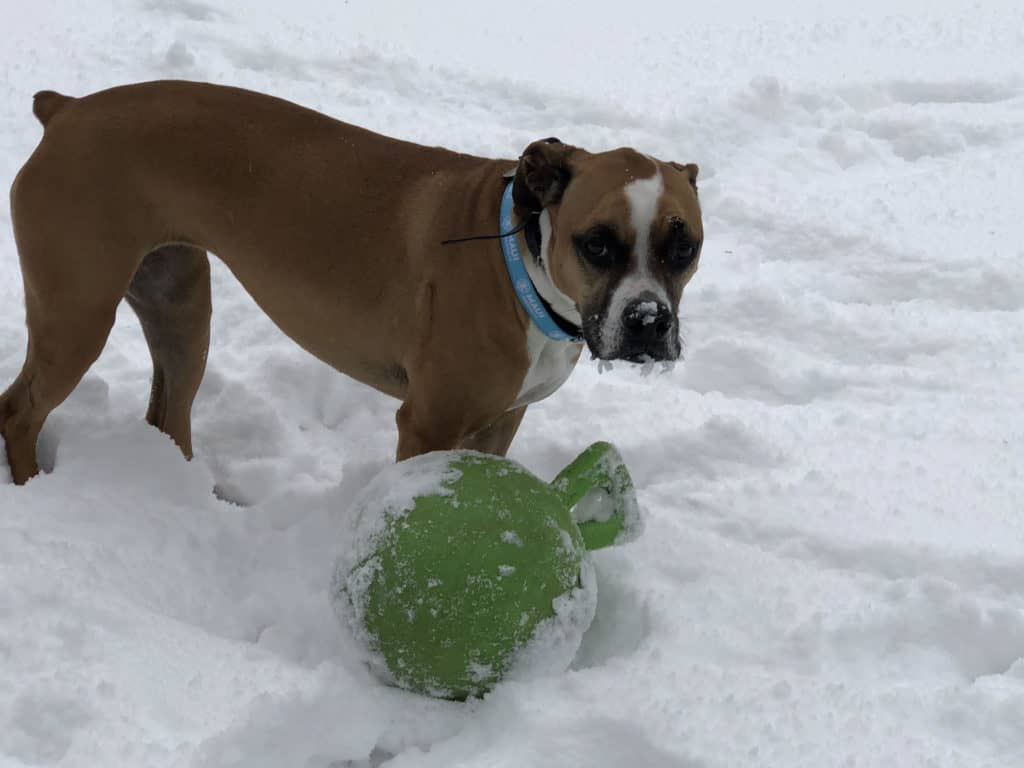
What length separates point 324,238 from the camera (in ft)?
10.4

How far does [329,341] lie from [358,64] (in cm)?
382

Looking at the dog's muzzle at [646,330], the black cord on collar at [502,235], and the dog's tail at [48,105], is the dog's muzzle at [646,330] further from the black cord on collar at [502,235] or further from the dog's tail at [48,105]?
the dog's tail at [48,105]

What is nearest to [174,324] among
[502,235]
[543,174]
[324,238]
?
[324,238]

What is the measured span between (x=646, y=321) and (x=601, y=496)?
0.55 metres

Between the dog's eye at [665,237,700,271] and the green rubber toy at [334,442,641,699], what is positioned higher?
the dog's eye at [665,237,700,271]

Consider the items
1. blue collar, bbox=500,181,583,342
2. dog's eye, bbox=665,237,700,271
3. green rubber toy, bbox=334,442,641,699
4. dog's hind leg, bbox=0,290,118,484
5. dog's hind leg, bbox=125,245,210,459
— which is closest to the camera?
green rubber toy, bbox=334,442,641,699

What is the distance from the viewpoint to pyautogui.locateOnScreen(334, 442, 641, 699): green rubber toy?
2.41 meters

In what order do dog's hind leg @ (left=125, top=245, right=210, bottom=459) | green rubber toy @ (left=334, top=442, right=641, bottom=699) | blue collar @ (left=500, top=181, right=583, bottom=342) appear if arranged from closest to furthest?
green rubber toy @ (left=334, top=442, right=641, bottom=699) < blue collar @ (left=500, top=181, right=583, bottom=342) < dog's hind leg @ (left=125, top=245, right=210, bottom=459)

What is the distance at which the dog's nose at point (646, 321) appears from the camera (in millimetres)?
2654

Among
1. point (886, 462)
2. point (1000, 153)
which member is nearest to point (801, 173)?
point (1000, 153)

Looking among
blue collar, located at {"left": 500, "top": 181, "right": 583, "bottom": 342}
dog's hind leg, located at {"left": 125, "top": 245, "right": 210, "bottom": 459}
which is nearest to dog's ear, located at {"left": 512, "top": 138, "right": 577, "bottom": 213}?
blue collar, located at {"left": 500, "top": 181, "right": 583, "bottom": 342}

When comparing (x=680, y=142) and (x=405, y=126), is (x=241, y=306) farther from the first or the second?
(x=680, y=142)

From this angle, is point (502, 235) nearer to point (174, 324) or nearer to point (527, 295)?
point (527, 295)

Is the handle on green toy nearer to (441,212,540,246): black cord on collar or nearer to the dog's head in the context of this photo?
the dog's head
